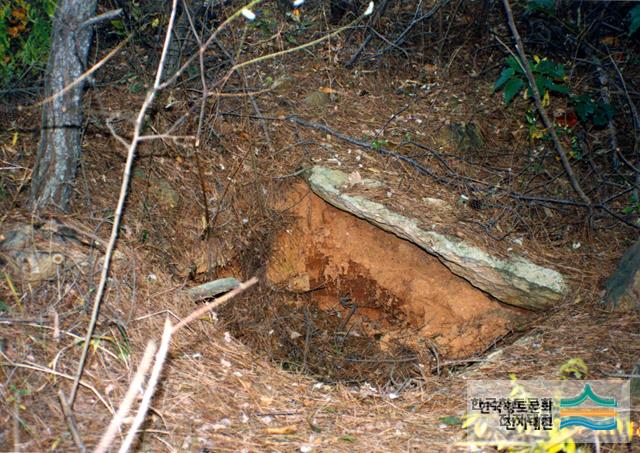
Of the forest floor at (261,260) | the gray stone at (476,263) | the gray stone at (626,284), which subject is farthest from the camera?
the gray stone at (476,263)

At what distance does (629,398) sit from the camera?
9.32 feet

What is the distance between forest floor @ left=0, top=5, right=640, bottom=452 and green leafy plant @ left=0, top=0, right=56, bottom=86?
0.32 m

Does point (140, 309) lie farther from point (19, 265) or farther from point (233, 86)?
point (233, 86)

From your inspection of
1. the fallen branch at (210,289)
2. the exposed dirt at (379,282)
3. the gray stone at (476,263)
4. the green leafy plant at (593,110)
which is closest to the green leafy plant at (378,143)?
the gray stone at (476,263)

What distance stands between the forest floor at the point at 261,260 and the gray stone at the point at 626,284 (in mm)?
76

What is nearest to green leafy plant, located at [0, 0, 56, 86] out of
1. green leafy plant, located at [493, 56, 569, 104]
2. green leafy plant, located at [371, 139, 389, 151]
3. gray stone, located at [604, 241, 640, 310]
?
green leafy plant, located at [371, 139, 389, 151]

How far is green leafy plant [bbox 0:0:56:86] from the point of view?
12.1ft

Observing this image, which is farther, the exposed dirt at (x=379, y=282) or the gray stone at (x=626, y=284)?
the exposed dirt at (x=379, y=282)

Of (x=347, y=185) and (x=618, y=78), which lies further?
(x=618, y=78)

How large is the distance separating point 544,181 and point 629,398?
199 centimetres

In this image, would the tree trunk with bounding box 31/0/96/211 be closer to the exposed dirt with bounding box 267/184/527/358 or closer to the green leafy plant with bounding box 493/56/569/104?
the exposed dirt with bounding box 267/184/527/358

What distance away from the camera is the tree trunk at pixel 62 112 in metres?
3.11

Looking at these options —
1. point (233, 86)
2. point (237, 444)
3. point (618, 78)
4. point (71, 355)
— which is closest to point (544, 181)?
point (618, 78)

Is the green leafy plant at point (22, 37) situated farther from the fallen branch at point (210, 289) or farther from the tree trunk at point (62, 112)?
the fallen branch at point (210, 289)
